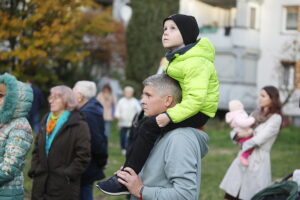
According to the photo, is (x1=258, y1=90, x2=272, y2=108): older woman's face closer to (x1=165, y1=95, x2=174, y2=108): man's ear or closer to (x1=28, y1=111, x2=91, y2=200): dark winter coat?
(x1=28, y1=111, x2=91, y2=200): dark winter coat

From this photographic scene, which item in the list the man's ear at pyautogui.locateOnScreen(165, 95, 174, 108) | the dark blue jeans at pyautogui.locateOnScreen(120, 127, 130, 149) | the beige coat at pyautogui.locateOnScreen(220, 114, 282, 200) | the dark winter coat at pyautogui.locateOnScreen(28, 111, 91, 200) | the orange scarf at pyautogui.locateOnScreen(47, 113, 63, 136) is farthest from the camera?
the dark blue jeans at pyautogui.locateOnScreen(120, 127, 130, 149)

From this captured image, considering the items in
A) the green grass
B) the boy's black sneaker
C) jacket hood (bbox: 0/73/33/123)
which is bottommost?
the green grass

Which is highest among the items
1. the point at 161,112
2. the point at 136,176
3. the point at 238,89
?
the point at 161,112

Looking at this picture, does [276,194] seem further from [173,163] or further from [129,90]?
[129,90]

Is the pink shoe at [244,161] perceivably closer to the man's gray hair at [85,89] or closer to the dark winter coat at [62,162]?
the man's gray hair at [85,89]

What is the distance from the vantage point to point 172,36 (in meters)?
4.19

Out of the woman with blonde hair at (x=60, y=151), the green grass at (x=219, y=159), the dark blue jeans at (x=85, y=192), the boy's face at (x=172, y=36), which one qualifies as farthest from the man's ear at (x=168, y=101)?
the green grass at (x=219, y=159)

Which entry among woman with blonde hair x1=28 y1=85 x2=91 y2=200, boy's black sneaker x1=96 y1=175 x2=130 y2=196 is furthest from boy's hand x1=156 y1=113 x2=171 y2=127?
woman with blonde hair x1=28 y1=85 x2=91 y2=200

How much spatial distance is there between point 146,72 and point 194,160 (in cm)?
2627

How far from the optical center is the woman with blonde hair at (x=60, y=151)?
6.46 metres

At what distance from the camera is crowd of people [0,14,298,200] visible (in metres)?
3.91

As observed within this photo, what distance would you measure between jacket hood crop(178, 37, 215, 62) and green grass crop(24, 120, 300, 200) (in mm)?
5821

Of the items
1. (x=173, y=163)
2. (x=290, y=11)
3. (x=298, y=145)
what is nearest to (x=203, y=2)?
(x=290, y=11)

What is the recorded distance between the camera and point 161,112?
4.04 meters
